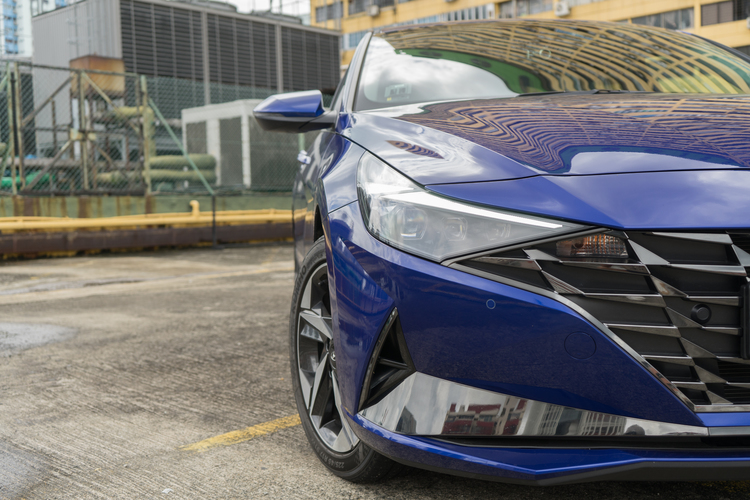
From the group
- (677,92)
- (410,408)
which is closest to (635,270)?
(410,408)

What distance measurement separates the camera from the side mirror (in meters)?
2.75

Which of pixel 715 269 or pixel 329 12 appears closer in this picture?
pixel 715 269

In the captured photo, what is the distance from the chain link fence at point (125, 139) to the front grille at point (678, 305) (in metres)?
10.5

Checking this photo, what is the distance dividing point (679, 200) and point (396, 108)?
3.81 ft

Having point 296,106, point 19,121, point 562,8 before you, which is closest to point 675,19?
point 562,8

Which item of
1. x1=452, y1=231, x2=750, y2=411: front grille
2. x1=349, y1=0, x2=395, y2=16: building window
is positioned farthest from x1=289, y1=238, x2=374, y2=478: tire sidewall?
x1=349, y1=0, x2=395, y2=16: building window

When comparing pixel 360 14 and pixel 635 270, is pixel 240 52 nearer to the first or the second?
pixel 635 270

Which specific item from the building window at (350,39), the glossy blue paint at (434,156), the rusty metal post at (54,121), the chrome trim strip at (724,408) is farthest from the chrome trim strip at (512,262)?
the building window at (350,39)

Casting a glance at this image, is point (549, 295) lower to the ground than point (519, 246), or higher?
lower

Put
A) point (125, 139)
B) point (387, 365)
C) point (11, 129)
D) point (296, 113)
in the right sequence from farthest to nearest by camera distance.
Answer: point (125, 139), point (11, 129), point (296, 113), point (387, 365)

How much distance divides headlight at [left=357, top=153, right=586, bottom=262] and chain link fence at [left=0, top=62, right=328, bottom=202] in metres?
10.00

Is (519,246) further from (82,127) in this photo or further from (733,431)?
(82,127)

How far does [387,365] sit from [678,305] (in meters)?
0.68

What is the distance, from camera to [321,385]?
222 cm
